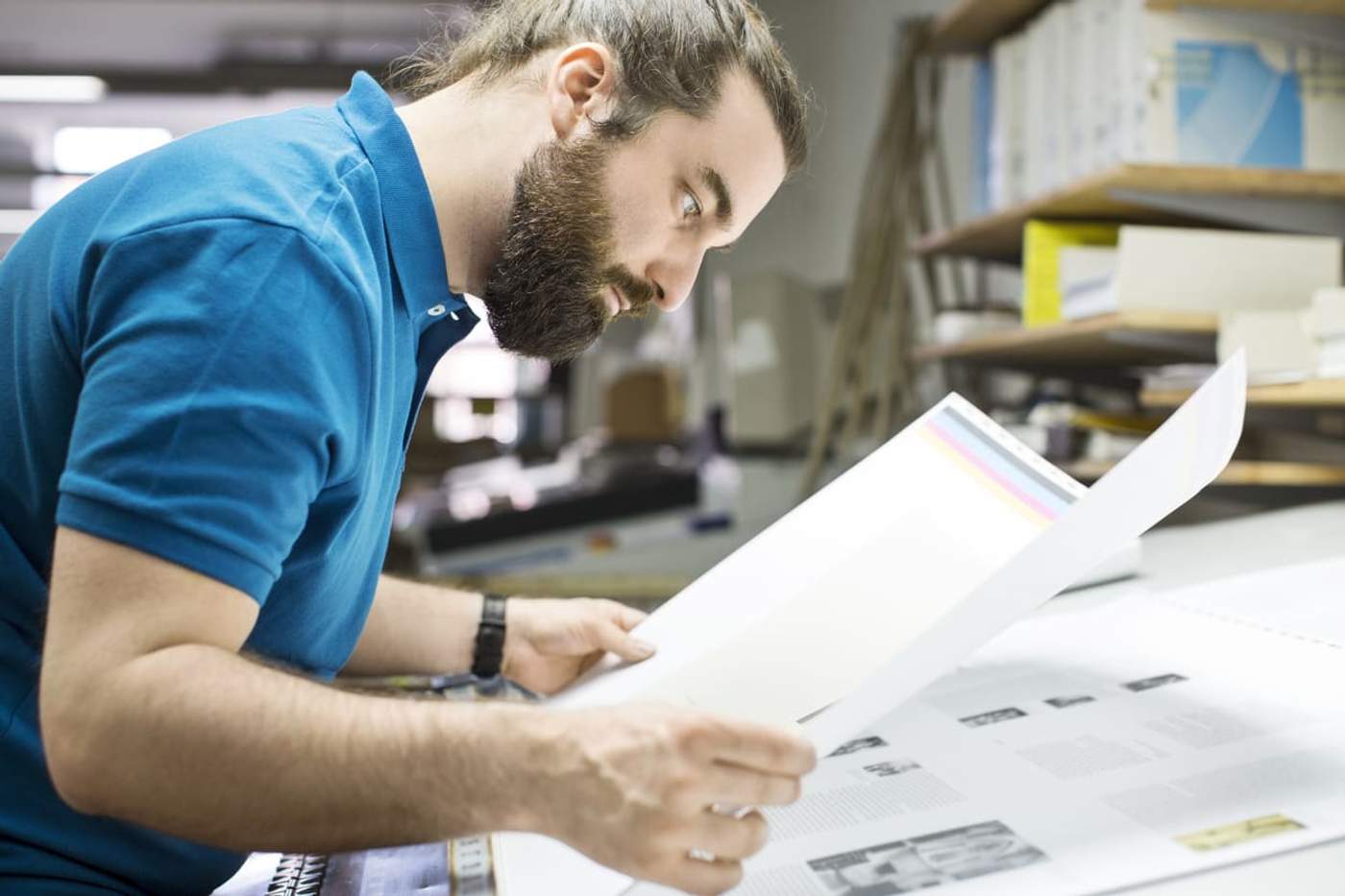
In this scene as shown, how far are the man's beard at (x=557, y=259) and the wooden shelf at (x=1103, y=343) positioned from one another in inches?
38.2

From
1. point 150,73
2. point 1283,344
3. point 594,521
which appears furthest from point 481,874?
point 150,73

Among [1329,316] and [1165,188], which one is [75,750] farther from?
[1165,188]

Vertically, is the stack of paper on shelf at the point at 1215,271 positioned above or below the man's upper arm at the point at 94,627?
above

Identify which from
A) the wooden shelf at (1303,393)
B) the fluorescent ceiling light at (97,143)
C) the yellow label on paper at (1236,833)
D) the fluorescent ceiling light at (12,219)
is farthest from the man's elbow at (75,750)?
the fluorescent ceiling light at (12,219)

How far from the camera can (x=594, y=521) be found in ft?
9.30

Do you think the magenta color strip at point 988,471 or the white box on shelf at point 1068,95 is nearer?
the magenta color strip at point 988,471

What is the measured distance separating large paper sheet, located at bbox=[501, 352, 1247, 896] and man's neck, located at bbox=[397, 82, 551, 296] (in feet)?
1.20

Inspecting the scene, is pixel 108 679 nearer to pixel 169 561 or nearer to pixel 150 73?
pixel 169 561

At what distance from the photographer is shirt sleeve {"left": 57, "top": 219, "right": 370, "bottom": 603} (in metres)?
0.60

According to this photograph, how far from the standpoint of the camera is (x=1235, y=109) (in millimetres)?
1768

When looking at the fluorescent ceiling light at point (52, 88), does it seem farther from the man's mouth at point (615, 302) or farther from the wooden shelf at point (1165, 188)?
the man's mouth at point (615, 302)

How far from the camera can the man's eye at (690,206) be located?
998 millimetres

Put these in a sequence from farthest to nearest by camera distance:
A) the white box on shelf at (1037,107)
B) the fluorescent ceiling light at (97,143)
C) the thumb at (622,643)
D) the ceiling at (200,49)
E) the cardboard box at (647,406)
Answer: the fluorescent ceiling light at (97,143), the ceiling at (200,49), the cardboard box at (647,406), the white box on shelf at (1037,107), the thumb at (622,643)

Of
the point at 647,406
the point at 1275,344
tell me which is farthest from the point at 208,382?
the point at 647,406
